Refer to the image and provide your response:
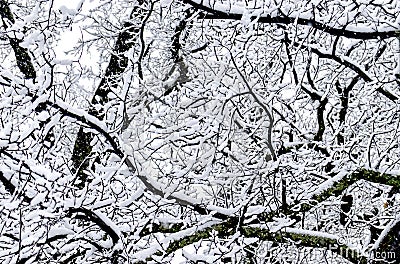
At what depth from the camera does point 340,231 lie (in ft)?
22.4

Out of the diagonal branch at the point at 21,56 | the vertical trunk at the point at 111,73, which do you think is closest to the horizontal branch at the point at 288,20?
the vertical trunk at the point at 111,73

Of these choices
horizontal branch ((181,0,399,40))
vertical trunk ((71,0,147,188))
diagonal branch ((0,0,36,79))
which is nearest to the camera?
horizontal branch ((181,0,399,40))

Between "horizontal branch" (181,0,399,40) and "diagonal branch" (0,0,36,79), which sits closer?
"horizontal branch" (181,0,399,40)

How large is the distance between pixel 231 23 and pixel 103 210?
7.93 ft

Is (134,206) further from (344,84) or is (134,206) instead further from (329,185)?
(344,84)

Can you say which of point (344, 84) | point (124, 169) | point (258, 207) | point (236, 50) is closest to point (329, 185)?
point (258, 207)

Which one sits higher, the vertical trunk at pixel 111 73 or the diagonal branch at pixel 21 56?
the diagonal branch at pixel 21 56

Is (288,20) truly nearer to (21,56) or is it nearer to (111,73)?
(111,73)

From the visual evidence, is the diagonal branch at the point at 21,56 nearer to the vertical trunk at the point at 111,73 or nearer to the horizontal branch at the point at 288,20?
the vertical trunk at the point at 111,73

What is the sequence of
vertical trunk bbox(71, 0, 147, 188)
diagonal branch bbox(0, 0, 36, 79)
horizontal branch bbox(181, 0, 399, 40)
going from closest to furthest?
1. horizontal branch bbox(181, 0, 399, 40)
2. vertical trunk bbox(71, 0, 147, 188)
3. diagonal branch bbox(0, 0, 36, 79)

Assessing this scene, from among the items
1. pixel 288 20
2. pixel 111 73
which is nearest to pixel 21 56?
pixel 111 73

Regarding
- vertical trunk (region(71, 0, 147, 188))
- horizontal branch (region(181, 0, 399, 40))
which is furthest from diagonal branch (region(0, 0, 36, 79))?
horizontal branch (region(181, 0, 399, 40))

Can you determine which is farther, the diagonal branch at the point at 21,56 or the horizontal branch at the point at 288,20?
the diagonal branch at the point at 21,56

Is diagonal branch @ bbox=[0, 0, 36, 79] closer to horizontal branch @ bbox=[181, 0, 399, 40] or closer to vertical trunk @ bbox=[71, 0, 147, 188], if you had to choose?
vertical trunk @ bbox=[71, 0, 147, 188]
